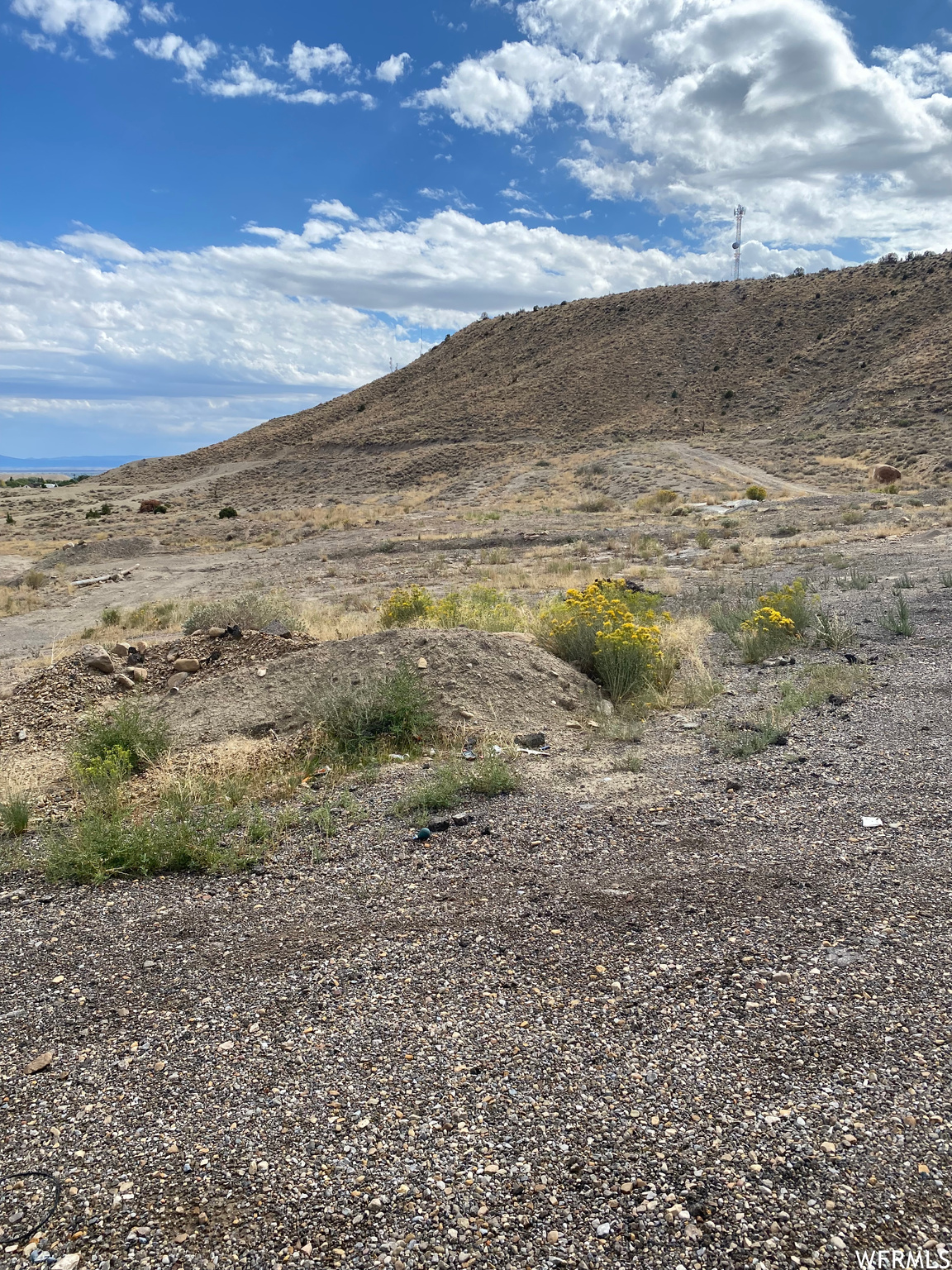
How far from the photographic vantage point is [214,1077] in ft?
10.5

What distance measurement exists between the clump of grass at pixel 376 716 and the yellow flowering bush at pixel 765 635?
4.51 m

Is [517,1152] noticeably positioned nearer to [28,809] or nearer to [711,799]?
[711,799]

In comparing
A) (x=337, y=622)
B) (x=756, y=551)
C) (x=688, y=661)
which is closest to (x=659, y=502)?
(x=756, y=551)

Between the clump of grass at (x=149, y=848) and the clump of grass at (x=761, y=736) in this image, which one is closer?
the clump of grass at (x=149, y=848)

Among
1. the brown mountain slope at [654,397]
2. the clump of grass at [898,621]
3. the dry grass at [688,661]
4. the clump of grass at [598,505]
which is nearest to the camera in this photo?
the dry grass at [688,661]

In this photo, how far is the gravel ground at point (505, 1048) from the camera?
2.51m

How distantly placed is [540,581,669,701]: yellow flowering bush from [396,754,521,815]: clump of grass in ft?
8.91

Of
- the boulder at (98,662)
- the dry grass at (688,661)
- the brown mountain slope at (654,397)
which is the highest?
the brown mountain slope at (654,397)

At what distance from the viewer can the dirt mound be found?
29.1 m

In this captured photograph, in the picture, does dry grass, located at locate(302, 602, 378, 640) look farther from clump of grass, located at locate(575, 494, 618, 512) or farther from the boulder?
clump of grass, located at locate(575, 494, 618, 512)

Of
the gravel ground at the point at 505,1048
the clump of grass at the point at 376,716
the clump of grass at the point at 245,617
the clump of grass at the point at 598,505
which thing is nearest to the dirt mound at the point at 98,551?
the clump of grass at the point at 598,505

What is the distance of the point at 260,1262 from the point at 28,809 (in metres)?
4.59

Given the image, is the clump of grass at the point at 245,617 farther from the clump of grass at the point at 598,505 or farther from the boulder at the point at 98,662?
the clump of grass at the point at 598,505

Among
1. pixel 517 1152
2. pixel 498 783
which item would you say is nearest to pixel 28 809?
pixel 498 783
